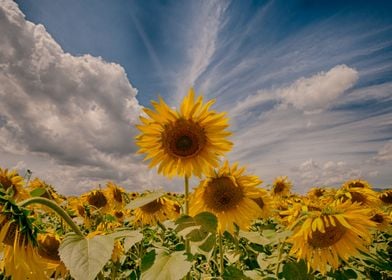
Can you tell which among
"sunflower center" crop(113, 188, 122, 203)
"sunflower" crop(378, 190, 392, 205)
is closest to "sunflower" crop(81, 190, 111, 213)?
"sunflower center" crop(113, 188, 122, 203)

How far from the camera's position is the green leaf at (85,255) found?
65.0 inches

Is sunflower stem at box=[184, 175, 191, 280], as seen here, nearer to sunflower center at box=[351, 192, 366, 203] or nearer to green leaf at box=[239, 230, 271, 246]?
green leaf at box=[239, 230, 271, 246]

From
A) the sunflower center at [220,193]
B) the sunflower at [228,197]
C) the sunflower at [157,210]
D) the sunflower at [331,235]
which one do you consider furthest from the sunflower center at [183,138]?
the sunflower at [157,210]

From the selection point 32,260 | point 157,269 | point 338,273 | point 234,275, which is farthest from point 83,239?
point 338,273

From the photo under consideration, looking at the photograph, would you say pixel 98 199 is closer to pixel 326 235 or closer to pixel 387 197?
pixel 326 235

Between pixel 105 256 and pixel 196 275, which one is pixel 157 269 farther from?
pixel 196 275

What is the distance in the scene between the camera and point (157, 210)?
6.13 meters

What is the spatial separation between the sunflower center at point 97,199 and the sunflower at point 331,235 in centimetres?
463

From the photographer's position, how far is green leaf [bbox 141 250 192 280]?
6.57 ft

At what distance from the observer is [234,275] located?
2.45 metres

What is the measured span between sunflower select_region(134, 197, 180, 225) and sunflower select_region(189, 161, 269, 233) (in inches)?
98.0

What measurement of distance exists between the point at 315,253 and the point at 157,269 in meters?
1.93

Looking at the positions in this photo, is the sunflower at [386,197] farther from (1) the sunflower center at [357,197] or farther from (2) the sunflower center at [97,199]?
(2) the sunflower center at [97,199]

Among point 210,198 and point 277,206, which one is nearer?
point 210,198
